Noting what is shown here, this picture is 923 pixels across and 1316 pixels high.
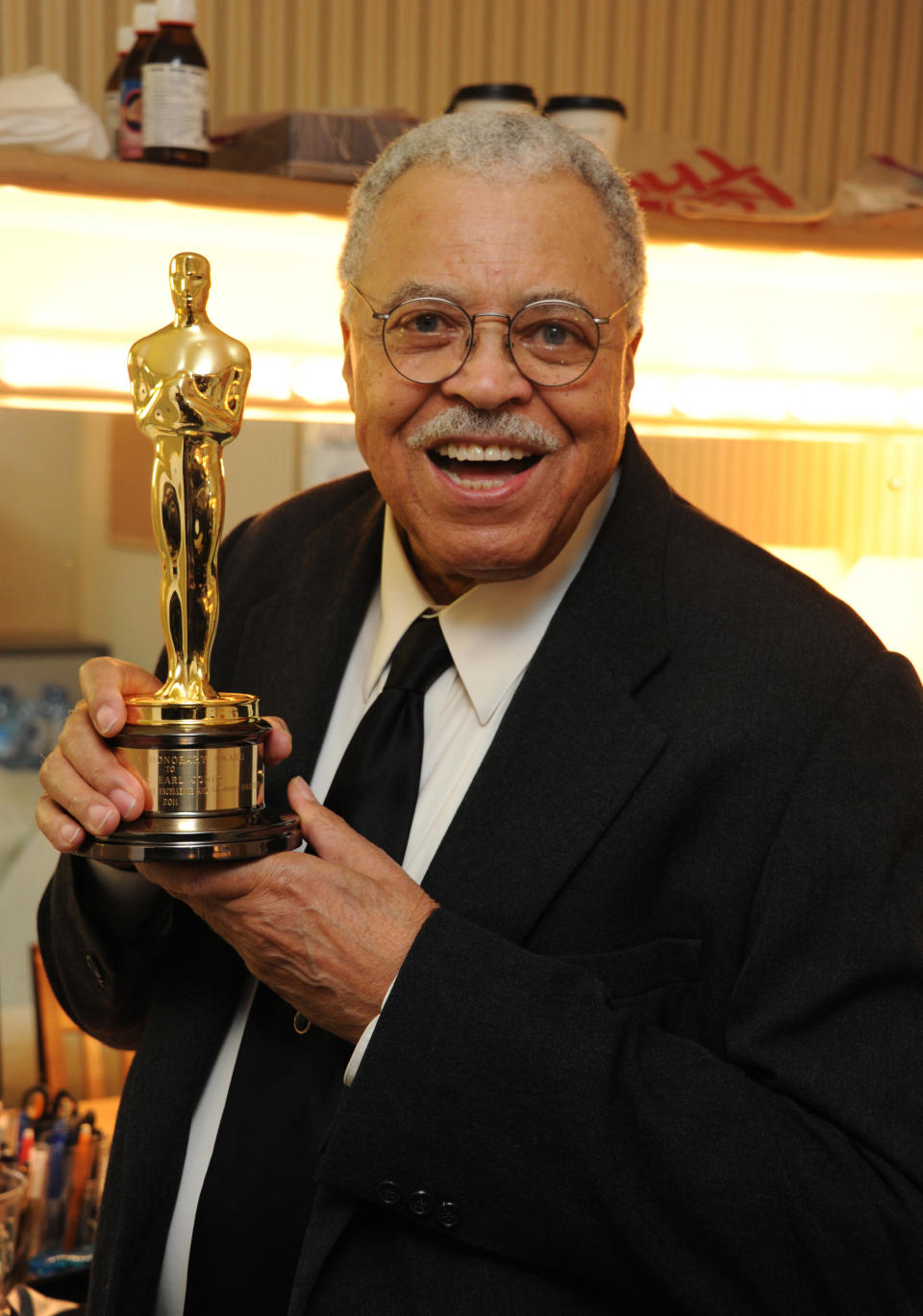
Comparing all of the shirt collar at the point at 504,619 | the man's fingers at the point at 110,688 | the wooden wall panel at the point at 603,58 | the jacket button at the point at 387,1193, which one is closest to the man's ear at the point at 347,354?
the shirt collar at the point at 504,619

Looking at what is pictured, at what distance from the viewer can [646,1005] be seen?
3.71ft

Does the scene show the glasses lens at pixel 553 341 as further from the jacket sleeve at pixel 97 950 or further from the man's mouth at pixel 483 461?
the jacket sleeve at pixel 97 950

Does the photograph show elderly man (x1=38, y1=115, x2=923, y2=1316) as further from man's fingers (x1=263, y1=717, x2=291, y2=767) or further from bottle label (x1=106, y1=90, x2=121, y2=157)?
bottle label (x1=106, y1=90, x2=121, y2=157)

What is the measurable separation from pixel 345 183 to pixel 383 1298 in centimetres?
124

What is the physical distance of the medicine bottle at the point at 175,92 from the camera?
5.25 ft

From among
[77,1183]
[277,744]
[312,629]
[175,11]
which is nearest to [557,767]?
[277,744]

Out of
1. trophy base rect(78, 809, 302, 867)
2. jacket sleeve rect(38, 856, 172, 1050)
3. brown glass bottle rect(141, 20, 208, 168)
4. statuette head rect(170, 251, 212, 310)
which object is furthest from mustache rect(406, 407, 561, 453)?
brown glass bottle rect(141, 20, 208, 168)

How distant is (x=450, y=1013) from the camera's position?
3.39 feet

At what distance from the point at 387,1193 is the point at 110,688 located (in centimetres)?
43

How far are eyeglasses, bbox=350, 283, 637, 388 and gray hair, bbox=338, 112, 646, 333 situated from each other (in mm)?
76

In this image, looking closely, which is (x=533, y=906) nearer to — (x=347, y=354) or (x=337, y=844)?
(x=337, y=844)

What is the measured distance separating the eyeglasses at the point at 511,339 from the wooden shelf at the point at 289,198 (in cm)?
59

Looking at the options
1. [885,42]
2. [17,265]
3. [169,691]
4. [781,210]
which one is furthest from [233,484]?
[885,42]

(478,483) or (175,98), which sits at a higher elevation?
(175,98)
